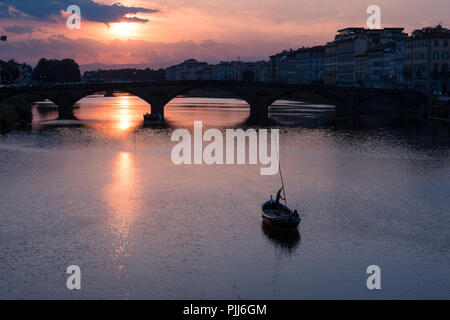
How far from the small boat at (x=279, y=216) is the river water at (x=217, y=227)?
0.55 m

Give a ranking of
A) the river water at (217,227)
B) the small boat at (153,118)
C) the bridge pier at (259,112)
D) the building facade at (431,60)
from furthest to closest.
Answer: the building facade at (431,60)
the bridge pier at (259,112)
the small boat at (153,118)
the river water at (217,227)

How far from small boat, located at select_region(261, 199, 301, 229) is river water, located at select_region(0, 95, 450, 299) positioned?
0.55 metres

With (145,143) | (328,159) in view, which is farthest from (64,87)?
(328,159)

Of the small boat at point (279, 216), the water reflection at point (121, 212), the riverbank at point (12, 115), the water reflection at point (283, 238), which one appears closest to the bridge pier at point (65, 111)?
the riverbank at point (12, 115)

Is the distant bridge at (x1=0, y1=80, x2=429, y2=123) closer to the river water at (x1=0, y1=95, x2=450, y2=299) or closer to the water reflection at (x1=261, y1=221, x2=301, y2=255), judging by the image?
the river water at (x1=0, y1=95, x2=450, y2=299)

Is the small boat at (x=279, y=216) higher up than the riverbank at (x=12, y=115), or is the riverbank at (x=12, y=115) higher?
the riverbank at (x=12, y=115)

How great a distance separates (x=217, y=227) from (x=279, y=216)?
129 inches

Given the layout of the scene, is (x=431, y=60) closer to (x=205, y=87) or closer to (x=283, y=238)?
(x=205, y=87)

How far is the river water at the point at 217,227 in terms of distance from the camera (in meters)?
24.7

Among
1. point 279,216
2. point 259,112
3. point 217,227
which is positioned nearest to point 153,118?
point 259,112

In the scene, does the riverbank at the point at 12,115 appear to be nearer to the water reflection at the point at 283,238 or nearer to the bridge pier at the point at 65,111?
the bridge pier at the point at 65,111

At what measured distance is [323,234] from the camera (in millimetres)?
31188

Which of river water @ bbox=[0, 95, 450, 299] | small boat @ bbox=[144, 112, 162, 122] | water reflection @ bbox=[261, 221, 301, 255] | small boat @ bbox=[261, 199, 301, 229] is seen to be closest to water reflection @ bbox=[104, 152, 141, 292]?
river water @ bbox=[0, 95, 450, 299]

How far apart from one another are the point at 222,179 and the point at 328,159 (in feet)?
46.4
